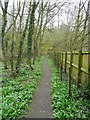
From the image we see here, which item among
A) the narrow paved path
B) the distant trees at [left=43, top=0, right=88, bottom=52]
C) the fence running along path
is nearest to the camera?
the narrow paved path

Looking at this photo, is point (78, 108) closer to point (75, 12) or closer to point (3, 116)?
point (3, 116)

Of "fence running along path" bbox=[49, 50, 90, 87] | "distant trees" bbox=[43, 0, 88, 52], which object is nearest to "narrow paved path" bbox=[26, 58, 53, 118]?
"fence running along path" bbox=[49, 50, 90, 87]

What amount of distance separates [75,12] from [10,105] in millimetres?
9974

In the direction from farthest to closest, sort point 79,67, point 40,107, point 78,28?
point 78,28
point 79,67
point 40,107

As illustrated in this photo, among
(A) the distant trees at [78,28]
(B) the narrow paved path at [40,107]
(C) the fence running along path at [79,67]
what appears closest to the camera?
(B) the narrow paved path at [40,107]

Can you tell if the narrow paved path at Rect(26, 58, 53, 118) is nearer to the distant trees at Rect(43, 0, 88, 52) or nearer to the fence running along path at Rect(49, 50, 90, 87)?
the fence running along path at Rect(49, 50, 90, 87)

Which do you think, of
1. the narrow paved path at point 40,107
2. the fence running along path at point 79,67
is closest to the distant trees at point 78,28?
the fence running along path at point 79,67

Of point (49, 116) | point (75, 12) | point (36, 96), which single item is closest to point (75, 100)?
point (49, 116)

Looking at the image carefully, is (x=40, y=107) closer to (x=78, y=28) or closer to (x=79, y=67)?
(x=79, y=67)

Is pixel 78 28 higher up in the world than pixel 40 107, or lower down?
higher up

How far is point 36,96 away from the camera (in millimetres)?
4449

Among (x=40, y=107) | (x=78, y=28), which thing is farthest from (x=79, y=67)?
Result: (x=78, y=28)

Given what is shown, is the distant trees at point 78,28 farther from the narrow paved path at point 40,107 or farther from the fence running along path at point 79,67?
the narrow paved path at point 40,107

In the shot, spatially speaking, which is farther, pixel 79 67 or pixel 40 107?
pixel 79 67
